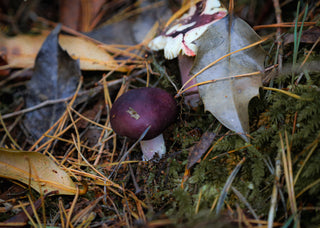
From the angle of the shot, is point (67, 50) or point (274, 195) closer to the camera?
point (274, 195)

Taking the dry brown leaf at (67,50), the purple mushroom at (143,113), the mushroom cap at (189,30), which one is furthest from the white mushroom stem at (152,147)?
the dry brown leaf at (67,50)

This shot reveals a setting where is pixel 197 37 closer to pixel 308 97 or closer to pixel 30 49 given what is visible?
pixel 308 97

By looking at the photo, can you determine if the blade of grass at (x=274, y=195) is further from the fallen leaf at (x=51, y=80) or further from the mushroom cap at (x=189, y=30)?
the fallen leaf at (x=51, y=80)

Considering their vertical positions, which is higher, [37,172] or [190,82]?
[190,82]

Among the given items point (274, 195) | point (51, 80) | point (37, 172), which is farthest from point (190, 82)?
point (51, 80)

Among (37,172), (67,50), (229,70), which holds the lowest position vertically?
(37,172)

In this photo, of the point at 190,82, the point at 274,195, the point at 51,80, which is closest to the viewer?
the point at 274,195

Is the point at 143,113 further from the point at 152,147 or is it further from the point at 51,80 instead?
the point at 51,80
